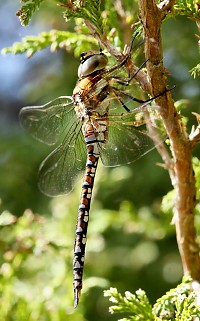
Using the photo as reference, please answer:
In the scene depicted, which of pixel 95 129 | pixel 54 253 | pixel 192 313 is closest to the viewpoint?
pixel 192 313

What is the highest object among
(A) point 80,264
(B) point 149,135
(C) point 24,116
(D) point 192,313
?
(C) point 24,116

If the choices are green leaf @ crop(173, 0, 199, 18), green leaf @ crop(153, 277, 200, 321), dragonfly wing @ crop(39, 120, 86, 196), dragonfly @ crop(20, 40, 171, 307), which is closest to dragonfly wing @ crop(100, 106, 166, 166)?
dragonfly @ crop(20, 40, 171, 307)

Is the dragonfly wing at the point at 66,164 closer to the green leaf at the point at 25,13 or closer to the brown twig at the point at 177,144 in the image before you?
the brown twig at the point at 177,144

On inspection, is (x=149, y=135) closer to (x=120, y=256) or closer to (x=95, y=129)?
(x=95, y=129)

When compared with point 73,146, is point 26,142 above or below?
above

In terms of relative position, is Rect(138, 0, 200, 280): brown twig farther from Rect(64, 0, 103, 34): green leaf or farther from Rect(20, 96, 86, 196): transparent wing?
Rect(20, 96, 86, 196): transparent wing

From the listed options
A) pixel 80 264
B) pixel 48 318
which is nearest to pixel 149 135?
pixel 80 264

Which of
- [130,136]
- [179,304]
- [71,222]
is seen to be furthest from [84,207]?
[71,222]
